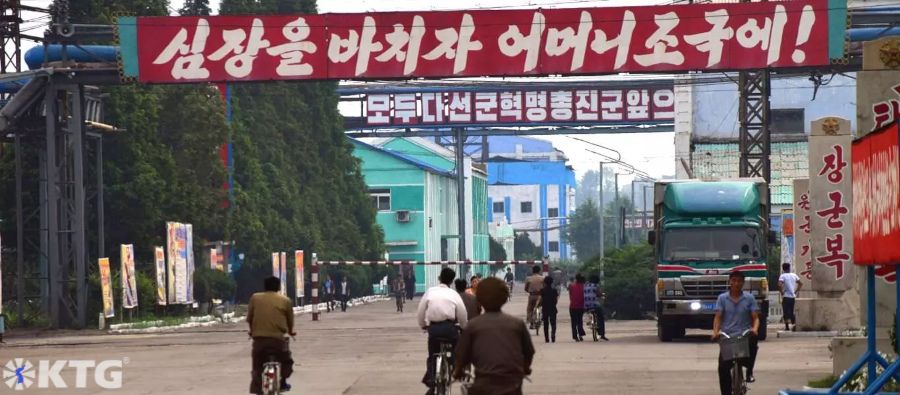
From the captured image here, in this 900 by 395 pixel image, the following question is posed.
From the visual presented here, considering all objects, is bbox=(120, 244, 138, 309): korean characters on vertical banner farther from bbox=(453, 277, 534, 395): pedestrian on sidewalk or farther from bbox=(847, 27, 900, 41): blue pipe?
bbox=(453, 277, 534, 395): pedestrian on sidewalk

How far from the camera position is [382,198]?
10744cm

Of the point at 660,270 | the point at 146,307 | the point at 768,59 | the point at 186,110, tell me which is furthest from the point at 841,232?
the point at 186,110

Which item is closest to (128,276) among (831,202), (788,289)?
(788,289)

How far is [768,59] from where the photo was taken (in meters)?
39.7

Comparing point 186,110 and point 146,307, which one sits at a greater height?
point 186,110

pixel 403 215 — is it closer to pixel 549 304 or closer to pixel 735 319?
pixel 549 304

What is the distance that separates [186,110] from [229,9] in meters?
10.1

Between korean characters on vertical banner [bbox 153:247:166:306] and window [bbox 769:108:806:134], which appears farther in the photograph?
window [bbox 769:108:806:134]

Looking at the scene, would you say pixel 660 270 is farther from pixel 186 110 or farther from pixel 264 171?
pixel 264 171

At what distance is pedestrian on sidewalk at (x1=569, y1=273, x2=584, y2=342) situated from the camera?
36594mm

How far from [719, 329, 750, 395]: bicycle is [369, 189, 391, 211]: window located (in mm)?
87820

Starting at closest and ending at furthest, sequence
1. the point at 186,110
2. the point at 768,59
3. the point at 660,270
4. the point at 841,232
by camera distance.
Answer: the point at 841,232 < the point at 660,270 < the point at 768,59 < the point at 186,110
